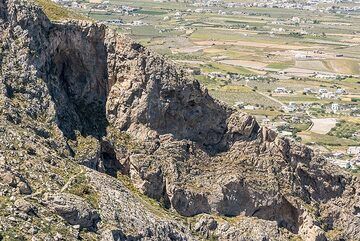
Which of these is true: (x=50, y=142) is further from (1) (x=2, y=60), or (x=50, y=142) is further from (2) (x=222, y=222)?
(2) (x=222, y=222)

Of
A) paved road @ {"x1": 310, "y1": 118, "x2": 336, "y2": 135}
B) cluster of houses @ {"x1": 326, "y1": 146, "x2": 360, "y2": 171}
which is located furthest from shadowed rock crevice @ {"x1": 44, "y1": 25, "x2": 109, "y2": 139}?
paved road @ {"x1": 310, "y1": 118, "x2": 336, "y2": 135}

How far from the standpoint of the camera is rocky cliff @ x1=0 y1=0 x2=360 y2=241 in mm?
37094

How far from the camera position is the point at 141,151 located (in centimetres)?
4450

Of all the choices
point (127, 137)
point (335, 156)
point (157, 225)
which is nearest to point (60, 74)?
point (127, 137)

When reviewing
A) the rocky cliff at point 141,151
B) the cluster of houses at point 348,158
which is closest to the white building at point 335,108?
the cluster of houses at point 348,158

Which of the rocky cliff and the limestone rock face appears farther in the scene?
the rocky cliff

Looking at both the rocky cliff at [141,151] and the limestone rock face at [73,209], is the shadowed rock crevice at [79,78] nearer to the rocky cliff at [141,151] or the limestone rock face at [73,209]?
the rocky cliff at [141,151]

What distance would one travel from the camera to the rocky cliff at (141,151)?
37.1m

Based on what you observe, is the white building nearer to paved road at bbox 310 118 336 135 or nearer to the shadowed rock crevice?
paved road at bbox 310 118 336 135

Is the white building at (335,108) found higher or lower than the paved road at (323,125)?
lower

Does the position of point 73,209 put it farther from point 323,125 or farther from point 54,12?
point 323,125

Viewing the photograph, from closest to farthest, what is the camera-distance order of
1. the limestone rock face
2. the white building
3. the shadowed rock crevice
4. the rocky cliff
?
1. the limestone rock face
2. the rocky cliff
3. the shadowed rock crevice
4. the white building

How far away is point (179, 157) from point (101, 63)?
25.5ft

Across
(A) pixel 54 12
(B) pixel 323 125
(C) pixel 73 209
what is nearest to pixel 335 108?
(B) pixel 323 125
